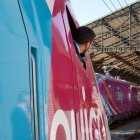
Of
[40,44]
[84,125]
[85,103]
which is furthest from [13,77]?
[85,103]

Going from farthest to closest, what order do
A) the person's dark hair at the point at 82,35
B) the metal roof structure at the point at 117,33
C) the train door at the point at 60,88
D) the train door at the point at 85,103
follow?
the metal roof structure at the point at 117,33 < the person's dark hair at the point at 82,35 < the train door at the point at 85,103 < the train door at the point at 60,88

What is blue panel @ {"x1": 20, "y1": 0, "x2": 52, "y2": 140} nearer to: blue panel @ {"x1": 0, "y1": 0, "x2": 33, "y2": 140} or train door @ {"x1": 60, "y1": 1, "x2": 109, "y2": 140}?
blue panel @ {"x1": 0, "y1": 0, "x2": 33, "y2": 140}

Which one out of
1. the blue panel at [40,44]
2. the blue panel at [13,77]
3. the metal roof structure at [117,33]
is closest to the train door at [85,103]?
the blue panel at [40,44]

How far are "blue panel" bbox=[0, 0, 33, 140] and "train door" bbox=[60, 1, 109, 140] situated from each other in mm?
884

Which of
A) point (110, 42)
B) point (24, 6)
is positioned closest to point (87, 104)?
point (24, 6)

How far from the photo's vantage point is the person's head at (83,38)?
3.18 metres

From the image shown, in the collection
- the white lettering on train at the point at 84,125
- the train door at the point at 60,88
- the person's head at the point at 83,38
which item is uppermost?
the person's head at the point at 83,38

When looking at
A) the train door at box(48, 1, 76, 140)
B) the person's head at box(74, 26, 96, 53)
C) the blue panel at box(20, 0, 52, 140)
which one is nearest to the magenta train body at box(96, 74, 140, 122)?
the person's head at box(74, 26, 96, 53)

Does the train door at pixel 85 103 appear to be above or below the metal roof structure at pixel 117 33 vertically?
below

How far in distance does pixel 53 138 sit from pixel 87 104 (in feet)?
3.41

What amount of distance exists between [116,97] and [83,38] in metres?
21.1

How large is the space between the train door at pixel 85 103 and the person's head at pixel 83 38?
8 cm

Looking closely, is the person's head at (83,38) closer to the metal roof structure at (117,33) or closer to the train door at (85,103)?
the train door at (85,103)

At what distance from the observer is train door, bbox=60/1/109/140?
8.66ft
